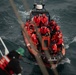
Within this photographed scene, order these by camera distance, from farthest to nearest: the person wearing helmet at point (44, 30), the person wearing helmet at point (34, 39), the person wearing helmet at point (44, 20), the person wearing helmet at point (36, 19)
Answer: the person wearing helmet at point (36, 19)
the person wearing helmet at point (44, 20)
the person wearing helmet at point (44, 30)
the person wearing helmet at point (34, 39)

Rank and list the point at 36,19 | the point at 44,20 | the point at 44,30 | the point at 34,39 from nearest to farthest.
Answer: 1. the point at 34,39
2. the point at 44,30
3. the point at 44,20
4. the point at 36,19

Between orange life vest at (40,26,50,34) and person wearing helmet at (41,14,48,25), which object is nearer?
orange life vest at (40,26,50,34)

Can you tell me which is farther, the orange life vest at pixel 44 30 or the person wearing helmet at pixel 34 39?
the orange life vest at pixel 44 30

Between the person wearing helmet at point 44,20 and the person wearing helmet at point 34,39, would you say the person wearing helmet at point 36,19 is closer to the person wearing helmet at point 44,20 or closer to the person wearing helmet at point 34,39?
the person wearing helmet at point 44,20

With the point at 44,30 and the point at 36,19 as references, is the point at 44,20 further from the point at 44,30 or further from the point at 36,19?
the point at 44,30

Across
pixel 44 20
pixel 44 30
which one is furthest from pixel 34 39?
pixel 44 20

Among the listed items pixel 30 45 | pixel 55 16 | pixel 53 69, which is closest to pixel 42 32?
pixel 30 45

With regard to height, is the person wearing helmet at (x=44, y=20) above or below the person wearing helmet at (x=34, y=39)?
above

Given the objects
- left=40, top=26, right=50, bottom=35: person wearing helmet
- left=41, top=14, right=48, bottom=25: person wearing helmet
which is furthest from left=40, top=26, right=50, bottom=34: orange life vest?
left=41, top=14, right=48, bottom=25: person wearing helmet

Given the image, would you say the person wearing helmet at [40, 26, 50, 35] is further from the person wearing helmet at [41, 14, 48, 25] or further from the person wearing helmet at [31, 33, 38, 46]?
the person wearing helmet at [41, 14, 48, 25]

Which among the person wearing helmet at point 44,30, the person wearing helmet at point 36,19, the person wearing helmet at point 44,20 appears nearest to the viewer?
the person wearing helmet at point 44,30

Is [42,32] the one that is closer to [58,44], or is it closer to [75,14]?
[58,44]

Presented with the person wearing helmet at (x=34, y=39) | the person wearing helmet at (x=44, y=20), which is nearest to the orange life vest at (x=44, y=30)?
the person wearing helmet at (x=34, y=39)

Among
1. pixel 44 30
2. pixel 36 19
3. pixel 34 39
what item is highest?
pixel 36 19
